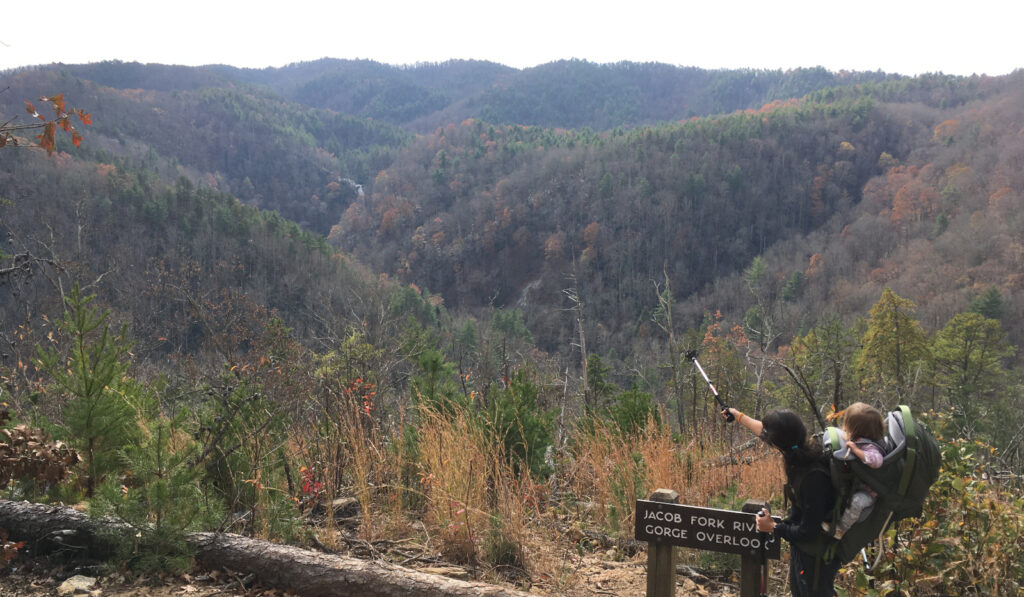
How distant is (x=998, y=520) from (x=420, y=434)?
336cm

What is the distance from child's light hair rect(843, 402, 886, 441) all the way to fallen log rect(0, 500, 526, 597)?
5.07 ft

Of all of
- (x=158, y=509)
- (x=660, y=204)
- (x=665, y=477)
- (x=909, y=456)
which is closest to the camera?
(x=909, y=456)

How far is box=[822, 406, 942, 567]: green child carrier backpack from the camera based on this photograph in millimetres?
2244

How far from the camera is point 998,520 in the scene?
9.98 feet

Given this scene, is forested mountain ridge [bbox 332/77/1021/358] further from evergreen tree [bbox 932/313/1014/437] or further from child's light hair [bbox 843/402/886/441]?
child's light hair [bbox 843/402/886/441]

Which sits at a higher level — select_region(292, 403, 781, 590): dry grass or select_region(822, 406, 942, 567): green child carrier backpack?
select_region(822, 406, 942, 567): green child carrier backpack

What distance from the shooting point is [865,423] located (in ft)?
7.89

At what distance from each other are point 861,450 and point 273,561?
2.66 meters

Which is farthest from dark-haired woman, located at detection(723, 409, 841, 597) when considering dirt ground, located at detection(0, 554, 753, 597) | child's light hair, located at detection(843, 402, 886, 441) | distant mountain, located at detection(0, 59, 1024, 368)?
distant mountain, located at detection(0, 59, 1024, 368)

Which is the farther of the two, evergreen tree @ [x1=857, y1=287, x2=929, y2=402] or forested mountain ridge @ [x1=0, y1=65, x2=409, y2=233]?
forested mountain ridge @ [x1=0, y1=65, x2=409, y2=233]

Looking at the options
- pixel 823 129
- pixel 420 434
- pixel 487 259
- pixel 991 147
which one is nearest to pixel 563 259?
pixel 487 259

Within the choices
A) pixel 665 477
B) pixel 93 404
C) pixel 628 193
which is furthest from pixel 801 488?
pixel 628 193

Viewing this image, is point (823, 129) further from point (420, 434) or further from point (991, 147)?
point (420, 434)

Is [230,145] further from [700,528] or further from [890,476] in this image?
[890,476]
